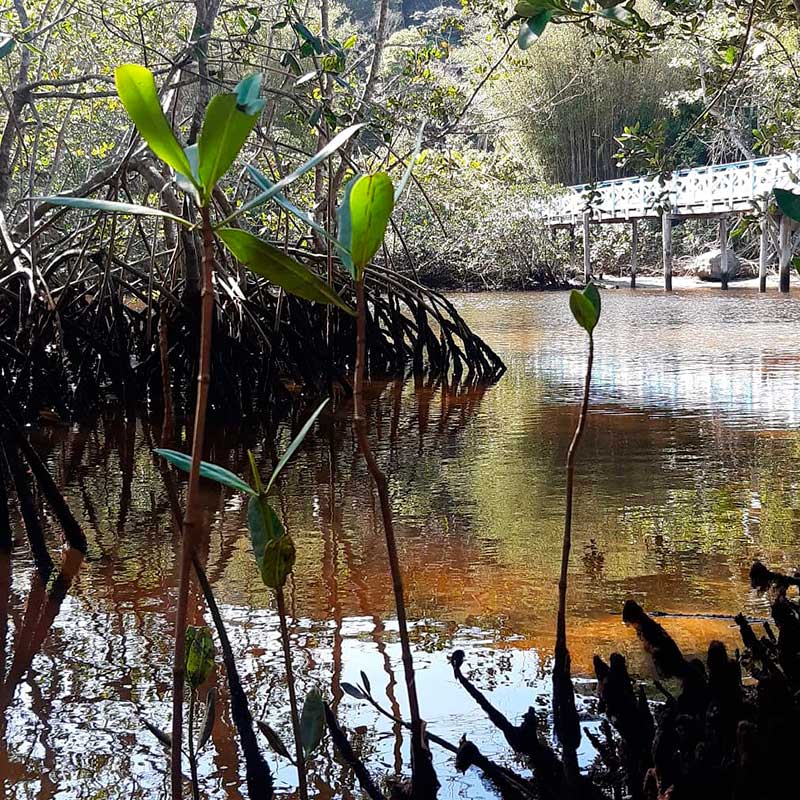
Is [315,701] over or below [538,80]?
below

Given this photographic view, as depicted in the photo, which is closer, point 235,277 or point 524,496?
point 524,496

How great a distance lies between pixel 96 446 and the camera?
5570 mm

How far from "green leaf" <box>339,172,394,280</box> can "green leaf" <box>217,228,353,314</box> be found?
53 mm

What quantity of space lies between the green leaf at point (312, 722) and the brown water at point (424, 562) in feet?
1.55

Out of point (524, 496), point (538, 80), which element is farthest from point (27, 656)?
point (538, 80)

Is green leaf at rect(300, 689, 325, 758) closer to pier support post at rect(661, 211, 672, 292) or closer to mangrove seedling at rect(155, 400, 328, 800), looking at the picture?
mangrove seedling at rect(155, 400, 328, 800)

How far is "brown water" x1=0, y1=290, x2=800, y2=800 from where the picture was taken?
6.88 feet

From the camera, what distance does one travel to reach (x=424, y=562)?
129 inches

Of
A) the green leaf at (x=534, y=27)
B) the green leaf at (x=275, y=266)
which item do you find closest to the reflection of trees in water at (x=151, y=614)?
the green leaf at (x=275, y=266)

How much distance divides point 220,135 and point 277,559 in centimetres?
Answer: 49

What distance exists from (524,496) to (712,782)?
279 centimetres

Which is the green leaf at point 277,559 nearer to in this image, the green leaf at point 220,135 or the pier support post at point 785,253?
the green leaf at point 220,135

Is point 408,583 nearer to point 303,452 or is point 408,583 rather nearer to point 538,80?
point 303,452

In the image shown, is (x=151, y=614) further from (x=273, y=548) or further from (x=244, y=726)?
(x=273, y=548)
